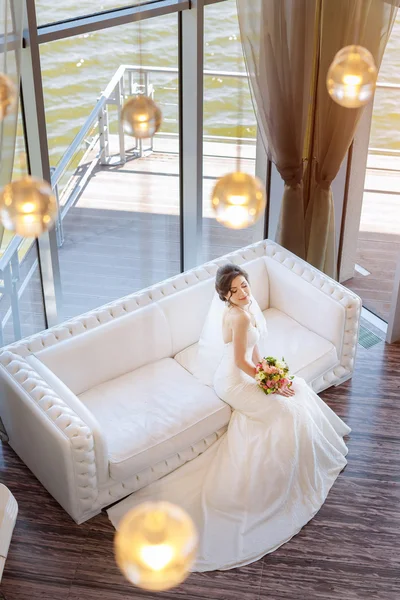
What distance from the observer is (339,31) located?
18.4ft

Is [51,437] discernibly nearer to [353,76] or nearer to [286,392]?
[286,392]

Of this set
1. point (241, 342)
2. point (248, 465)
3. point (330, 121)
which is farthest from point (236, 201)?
point (330, 121)

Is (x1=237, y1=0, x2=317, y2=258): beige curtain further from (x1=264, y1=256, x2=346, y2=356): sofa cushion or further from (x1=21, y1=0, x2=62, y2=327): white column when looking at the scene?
(x1=21, y1=0, x2=62, y2=327): white column

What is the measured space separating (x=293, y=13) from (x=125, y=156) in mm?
1474

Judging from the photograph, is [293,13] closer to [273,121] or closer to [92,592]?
[273,121]

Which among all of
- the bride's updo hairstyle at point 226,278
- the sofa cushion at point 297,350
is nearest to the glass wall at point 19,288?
the sofa cushion at point 297,350

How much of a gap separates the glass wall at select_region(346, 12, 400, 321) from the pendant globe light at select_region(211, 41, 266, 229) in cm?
348

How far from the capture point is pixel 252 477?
463 cm

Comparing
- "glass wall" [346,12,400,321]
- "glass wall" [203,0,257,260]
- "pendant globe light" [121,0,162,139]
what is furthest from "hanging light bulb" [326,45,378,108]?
"glass wall" [346,12,400,321]

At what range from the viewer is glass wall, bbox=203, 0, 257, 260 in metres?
5.55

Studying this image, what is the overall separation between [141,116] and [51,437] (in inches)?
82.0

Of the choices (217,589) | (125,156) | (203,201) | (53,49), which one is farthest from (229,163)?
(217,589)

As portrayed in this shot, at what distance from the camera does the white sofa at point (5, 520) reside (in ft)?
11.4

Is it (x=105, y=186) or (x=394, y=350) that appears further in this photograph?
(x=394, y=350)
